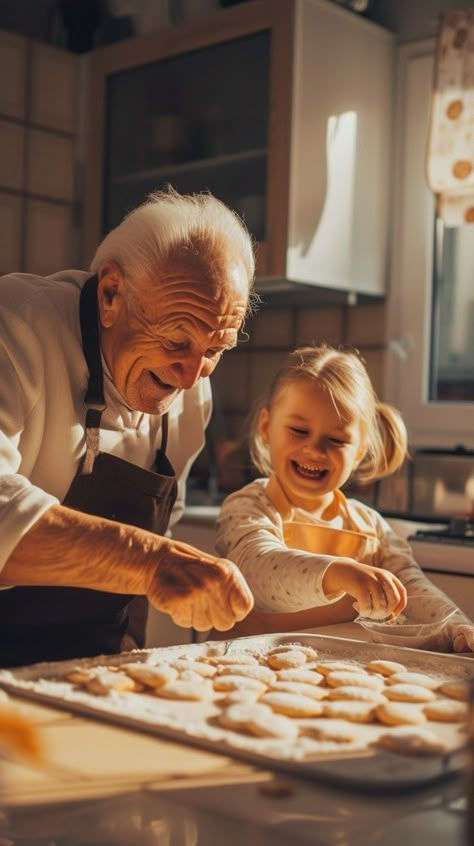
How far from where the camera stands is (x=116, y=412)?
144 centimetres

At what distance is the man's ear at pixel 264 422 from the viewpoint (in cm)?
170

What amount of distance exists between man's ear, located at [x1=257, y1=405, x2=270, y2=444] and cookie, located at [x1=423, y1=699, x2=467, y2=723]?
0.86m

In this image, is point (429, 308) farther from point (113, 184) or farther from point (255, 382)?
point (113, 184)

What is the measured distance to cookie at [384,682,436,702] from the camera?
0.91 meters

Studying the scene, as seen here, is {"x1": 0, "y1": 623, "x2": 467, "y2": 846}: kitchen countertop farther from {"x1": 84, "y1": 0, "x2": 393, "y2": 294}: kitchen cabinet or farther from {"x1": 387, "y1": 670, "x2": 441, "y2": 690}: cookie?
{"x1": 84, "y1": 0, "x2": 393, "y2": 294}: kitchen cabinet

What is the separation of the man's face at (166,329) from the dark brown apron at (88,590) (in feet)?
0.11

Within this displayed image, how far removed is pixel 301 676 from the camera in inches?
38.7

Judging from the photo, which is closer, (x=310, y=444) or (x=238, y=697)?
(x=238, y=697)

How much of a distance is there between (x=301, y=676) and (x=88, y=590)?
0.50 metres

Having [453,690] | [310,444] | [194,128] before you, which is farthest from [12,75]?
[453,690]

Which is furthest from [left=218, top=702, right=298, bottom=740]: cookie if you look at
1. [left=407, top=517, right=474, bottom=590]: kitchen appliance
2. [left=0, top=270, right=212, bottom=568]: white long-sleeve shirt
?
[left=407, top=517, right=474, bottom=590]: kitchen appliance

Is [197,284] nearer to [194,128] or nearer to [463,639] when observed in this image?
[463,639]

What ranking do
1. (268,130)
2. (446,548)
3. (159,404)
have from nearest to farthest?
(159,404)
(446,548)
(268,130)

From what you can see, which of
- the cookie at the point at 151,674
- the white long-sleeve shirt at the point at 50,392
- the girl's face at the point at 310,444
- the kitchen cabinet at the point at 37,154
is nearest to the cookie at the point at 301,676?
the cookie at the point at 151,674
